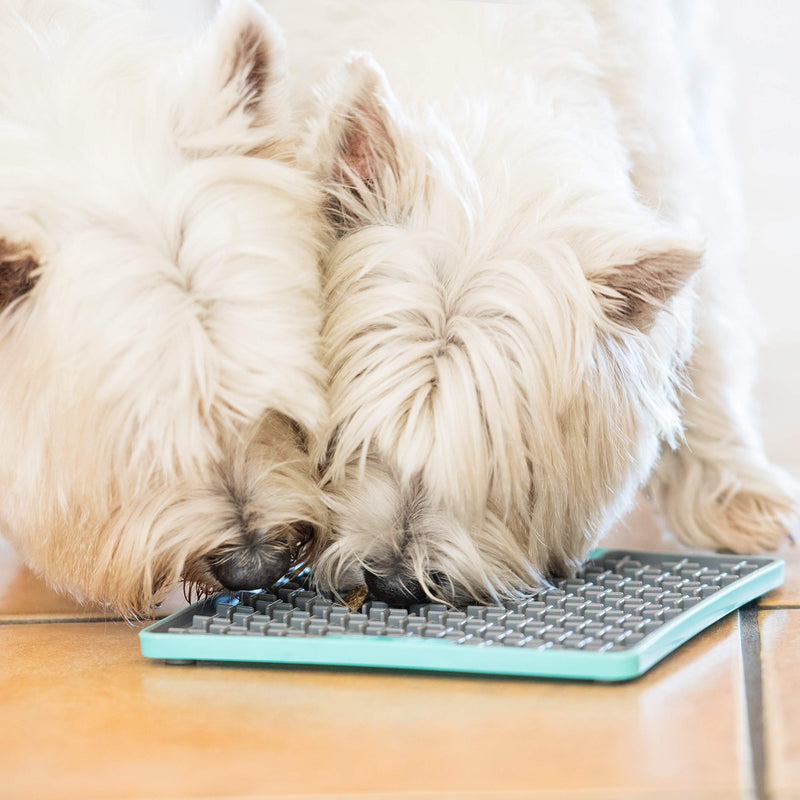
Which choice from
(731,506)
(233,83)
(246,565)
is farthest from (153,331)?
(731,506)

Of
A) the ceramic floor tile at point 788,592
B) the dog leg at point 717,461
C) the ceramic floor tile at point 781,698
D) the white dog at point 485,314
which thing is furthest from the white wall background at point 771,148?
the ceramic floor tile at point 781,698

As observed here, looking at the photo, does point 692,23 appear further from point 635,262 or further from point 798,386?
point 798,386

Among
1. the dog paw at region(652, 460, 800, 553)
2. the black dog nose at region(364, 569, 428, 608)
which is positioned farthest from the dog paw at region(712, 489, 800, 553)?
the black dog nose at region(364, 569, 428, 608)

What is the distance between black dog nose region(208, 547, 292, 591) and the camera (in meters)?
1.48

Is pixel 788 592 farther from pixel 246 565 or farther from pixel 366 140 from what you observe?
pixel 366 140

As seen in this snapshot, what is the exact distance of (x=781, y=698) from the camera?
123 centimetres

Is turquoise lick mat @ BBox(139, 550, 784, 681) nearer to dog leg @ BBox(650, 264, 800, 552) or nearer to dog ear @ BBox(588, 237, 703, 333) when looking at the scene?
dog ear @ BBox(588, 237, 703, 333)

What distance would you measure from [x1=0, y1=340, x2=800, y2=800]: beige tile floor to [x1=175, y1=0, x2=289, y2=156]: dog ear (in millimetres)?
711

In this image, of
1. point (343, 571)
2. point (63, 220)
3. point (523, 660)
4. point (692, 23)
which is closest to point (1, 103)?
point (63, 220)

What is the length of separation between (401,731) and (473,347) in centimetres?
58

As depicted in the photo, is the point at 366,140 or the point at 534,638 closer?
the point at 534,638

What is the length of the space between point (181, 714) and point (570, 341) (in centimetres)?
71

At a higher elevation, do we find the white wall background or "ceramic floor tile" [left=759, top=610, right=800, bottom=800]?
the white wall background

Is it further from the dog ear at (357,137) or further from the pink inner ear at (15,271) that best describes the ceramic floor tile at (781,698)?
the pink inner ear at (15,271)
